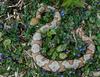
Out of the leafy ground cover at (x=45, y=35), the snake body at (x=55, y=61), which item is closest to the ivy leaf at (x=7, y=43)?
the leafy ground cover at (x=45, y=35)

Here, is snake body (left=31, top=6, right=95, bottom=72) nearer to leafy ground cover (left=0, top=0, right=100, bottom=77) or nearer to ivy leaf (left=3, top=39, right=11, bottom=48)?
leafy ground cover (left=0, top=0, right=100, bottom=77)

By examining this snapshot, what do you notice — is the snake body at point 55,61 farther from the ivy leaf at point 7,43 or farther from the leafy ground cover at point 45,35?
the ivy leaf at point 7,43

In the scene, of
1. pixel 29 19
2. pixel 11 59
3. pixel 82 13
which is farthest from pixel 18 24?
pixel 82 13

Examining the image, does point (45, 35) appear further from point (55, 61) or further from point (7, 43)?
point (7, 43)

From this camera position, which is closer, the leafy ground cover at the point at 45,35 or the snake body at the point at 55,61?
the snake body at the point at 55,61

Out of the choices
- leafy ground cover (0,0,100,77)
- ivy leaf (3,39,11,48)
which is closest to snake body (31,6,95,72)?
leafy ground cover (0,0,100,77)

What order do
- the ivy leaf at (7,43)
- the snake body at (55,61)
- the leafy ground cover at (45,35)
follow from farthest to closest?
the ivy leaf at (7,43) → the leafy ground cover at (45,35) → the snake body at (55,61)

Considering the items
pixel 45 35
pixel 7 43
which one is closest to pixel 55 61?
pixel 45 35
